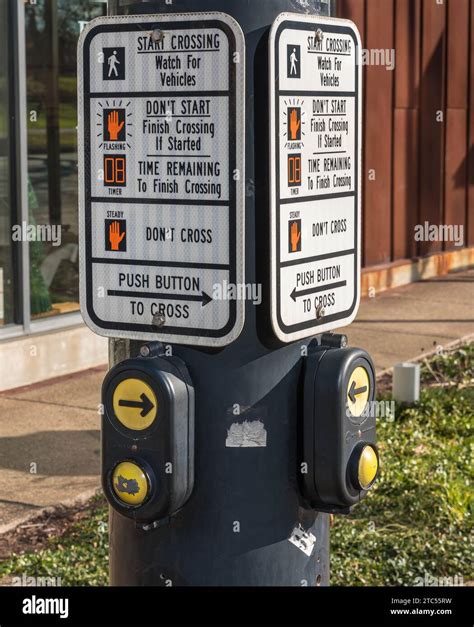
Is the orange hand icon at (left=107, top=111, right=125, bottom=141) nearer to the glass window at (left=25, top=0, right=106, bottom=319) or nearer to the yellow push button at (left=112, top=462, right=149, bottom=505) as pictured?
the yellow push button at (left=112, top=462, right=149, bottom=505)

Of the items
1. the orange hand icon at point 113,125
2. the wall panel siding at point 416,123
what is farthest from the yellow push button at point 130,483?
the wall panel siding at point 416,123

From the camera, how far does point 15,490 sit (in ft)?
20.1

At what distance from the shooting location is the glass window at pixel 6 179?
8516 millimetres

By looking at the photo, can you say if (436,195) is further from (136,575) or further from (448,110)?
(136,575)

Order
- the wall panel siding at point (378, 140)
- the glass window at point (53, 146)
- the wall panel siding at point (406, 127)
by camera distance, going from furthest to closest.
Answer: the wall panel siding at point (406, 127), the wall panel siding at point (378, 140), the glass window at point (53, 146)

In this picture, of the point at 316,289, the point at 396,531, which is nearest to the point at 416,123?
the point at 396,531

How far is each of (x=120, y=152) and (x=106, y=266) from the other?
9.9 inches

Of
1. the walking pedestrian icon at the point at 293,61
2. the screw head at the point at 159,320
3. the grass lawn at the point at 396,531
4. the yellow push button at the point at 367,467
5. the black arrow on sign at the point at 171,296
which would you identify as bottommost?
the grass lawn at the point at 396,531

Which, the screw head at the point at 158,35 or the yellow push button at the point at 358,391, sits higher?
the screw head at the point at 158,35

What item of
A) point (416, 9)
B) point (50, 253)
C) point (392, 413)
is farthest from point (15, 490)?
point (416, 9)

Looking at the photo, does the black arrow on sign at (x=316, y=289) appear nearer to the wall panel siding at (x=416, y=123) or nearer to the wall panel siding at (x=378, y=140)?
the wall panel siding at (x=416, y=123)

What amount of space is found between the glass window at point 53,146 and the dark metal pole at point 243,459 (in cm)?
639

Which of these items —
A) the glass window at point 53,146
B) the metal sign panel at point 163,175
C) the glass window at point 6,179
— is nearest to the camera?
the metal sign panel at point 163,175

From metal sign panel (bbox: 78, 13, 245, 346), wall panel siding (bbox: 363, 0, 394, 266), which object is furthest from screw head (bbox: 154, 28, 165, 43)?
wall panel siding (bbox: 363, 0, 394, 266)
